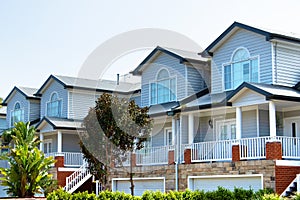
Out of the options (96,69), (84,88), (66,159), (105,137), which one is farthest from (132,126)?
(84,88)

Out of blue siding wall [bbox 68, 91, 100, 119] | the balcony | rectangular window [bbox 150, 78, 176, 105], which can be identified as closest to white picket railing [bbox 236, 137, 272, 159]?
the balcony

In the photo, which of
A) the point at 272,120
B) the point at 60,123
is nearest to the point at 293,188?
the point at 272,120

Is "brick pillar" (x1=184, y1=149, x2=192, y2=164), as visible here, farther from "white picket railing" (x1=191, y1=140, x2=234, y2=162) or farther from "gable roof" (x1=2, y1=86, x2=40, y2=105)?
"gable roof" (x1=2, y1=86, x2=40, y2=105)

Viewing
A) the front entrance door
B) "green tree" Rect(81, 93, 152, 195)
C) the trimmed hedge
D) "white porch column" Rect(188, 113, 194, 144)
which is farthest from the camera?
the front entrance door

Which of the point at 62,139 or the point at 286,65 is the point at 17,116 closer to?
the point at 62,139

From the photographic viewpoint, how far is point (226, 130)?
2758 centimetres

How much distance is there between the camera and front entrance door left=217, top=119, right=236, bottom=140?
2724 centimetres

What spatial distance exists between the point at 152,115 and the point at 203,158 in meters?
5.08

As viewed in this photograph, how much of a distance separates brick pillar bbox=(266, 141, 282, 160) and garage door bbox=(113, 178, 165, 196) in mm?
6921

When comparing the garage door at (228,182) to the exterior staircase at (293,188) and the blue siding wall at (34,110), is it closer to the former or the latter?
the exterior staircase at (293,188)

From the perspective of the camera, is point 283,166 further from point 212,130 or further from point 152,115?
point 152,115

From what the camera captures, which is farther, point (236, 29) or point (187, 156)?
point (236, 29)

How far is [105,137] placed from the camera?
23359mm

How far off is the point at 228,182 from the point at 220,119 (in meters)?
4.99
